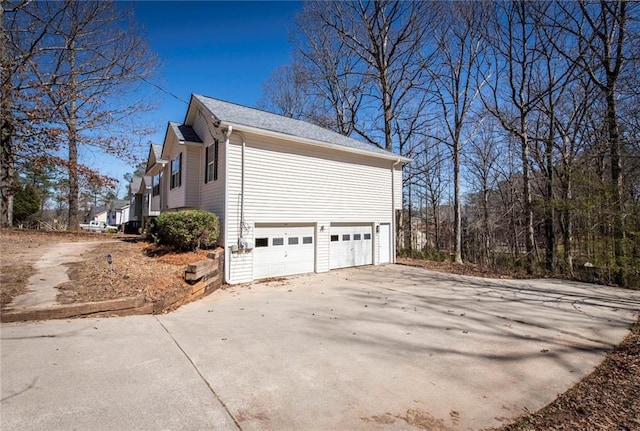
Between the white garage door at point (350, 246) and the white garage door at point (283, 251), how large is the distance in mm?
1154

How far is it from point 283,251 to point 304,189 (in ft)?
7.50

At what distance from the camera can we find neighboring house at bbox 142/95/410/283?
9.55 m

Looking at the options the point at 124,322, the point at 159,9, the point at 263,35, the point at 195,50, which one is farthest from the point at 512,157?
the point at 124,322

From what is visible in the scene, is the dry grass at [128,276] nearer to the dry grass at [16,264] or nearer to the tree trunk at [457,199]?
the dry grass at [16,264]

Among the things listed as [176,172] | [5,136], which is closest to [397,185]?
[176,172]

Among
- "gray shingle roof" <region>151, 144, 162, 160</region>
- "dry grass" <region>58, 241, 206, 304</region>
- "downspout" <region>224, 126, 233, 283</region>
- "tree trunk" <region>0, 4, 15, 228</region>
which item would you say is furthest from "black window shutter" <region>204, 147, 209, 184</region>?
"gray shingle roof" <region>151, 144, 162, 160</region>

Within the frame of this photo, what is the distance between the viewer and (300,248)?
36.1 ft

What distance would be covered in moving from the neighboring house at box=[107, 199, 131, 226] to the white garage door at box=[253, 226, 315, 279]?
144ft

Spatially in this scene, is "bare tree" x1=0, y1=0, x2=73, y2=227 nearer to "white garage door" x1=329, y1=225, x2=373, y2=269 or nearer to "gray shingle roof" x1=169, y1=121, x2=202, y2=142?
"gray shingle roof" x1=169, y1=121, x2=202, y2=142

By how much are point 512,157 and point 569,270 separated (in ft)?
33.1

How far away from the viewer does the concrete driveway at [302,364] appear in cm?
273

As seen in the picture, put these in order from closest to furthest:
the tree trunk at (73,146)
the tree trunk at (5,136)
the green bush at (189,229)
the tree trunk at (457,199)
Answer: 1. the green bush at (189,229)
2. the tree trunk at (5,136)
3. the tree trunk at (73,146)
4. the tree trunk at (457,199)

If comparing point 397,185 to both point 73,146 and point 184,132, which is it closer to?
point 184,132

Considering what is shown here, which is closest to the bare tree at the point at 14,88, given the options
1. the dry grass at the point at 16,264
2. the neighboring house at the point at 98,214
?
the dry grass at the point at 16,264
